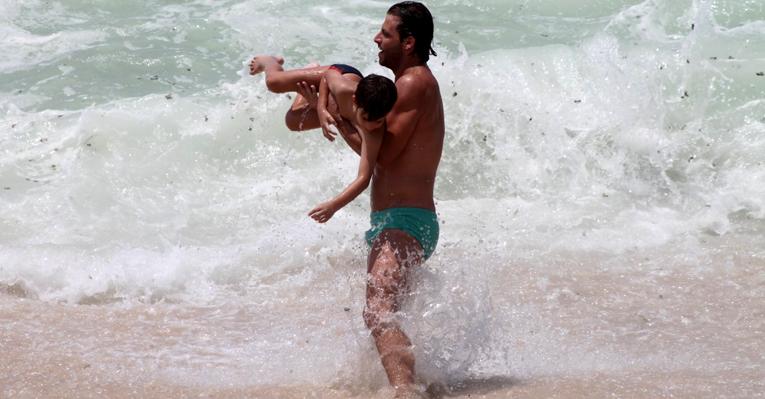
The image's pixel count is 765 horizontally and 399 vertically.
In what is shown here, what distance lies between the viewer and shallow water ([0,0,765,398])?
514cm

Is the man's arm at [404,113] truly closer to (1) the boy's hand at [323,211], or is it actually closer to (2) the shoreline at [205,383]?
(1) the boy's hand at [323,211]

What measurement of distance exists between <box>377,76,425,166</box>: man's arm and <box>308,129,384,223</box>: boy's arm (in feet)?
0.20

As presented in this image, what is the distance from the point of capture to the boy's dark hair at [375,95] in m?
4.20

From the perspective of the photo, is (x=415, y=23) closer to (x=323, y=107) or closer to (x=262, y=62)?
(x=323, y=107)

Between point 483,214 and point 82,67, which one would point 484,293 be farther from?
point 82,67

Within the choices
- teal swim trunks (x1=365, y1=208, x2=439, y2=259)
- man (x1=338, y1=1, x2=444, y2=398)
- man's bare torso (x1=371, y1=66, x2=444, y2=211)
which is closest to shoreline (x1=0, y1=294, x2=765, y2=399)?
man (x1=338, y1=1, x2=444, y2=398)

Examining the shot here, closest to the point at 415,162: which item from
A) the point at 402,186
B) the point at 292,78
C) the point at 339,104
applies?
the point at 402,186

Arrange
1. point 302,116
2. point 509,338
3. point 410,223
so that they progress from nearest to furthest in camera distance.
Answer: point 410,223, point 302,116, point 509,338

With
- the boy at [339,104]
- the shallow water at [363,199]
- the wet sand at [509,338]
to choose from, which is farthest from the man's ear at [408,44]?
the wet sand at [509,338]

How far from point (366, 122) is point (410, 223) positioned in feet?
1.52

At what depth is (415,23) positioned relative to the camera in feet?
14.6

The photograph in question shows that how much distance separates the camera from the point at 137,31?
1084cm

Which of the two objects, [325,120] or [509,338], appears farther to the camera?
[509,338]

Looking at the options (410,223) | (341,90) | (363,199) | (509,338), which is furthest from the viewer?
(363,199)
